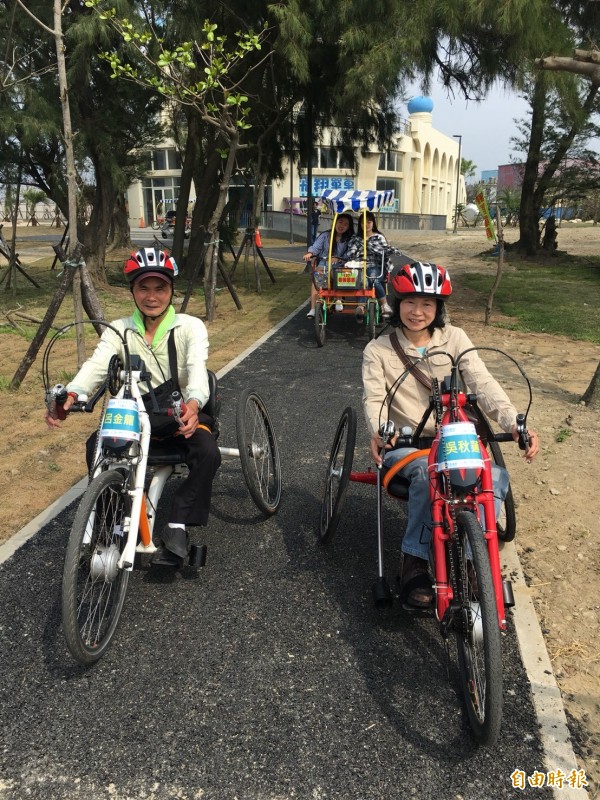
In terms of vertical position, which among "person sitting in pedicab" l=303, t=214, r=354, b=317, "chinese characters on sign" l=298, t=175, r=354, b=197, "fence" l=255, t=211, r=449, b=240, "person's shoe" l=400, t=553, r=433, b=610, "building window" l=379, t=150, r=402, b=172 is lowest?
"person's shoe" l=400, t=553, r=433, b=610

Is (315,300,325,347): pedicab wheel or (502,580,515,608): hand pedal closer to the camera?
(502,580,515,608): hand pedal

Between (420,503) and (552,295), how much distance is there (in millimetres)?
12404

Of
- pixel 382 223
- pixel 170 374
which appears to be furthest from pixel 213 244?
pixel 382 223

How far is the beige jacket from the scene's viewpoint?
10.7 ft

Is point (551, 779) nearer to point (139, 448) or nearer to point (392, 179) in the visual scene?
point (139, 448)

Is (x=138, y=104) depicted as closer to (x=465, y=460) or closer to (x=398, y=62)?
(x=398, y=62)

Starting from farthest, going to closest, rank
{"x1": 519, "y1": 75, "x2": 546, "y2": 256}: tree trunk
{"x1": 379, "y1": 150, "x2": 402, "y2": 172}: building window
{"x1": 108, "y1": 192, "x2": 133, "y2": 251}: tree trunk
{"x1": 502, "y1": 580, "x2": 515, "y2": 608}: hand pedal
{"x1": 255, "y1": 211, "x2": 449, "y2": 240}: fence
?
{"x1": 379, "y1": 150, "x2": 402, "y2": 172}: building window
{"x1": 255, "y1": 211, "x2": 449, "y2": 240}: fence
{"x1": 108, "y1": 192, "x2": 133, "y2": 251}: tree trunk
{"x1": 519, "y1": 75, "x2": 546, "y2": 256}: tree trunk
{"x1": 502, "y1": 580, "x2": 515, "y2": 608}: hand pedal

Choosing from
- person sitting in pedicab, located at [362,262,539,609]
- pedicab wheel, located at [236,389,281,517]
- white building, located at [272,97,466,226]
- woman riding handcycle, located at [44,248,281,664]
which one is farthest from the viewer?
white building, located at [272,97,466,226]

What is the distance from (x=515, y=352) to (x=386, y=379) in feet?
19.8

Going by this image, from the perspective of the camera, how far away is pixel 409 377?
3.34 metres

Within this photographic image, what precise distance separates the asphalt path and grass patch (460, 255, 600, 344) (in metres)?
7.64

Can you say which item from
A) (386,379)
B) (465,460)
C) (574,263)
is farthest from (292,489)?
(574,263)

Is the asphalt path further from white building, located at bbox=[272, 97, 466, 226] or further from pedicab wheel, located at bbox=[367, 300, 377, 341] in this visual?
white building, located at bbox=[272, 97, 466, 226]

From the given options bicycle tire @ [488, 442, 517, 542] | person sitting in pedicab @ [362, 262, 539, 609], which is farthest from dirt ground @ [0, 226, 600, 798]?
person sitting in pedicab @ [362, 262, 539, 609]
